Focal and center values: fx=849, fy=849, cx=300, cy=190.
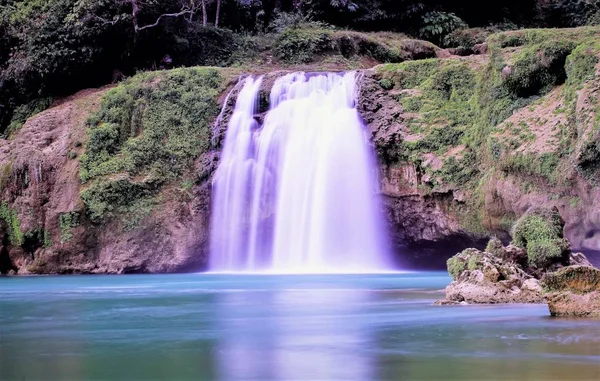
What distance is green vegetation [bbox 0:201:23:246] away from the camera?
26203mm

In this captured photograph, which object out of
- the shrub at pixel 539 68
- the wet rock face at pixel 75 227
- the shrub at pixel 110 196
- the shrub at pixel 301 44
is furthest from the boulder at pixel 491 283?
the shrub at pixel 301 44

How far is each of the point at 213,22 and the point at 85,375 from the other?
34.9 metres

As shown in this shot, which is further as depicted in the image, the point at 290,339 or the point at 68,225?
the point at 68,225

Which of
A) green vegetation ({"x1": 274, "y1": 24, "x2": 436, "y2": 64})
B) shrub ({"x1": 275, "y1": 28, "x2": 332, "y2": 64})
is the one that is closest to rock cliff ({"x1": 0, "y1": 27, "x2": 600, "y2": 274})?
shrub ({"x1": 275, "y1": 28, "x2": 332, "y2": 64})

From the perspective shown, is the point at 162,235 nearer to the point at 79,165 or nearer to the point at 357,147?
the point at 79,165

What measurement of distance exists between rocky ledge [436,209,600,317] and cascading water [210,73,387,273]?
34.5 ft

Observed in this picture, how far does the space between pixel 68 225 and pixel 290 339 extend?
17.8m

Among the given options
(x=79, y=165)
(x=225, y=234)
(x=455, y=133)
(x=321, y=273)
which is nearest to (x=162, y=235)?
(x=225, y=234)

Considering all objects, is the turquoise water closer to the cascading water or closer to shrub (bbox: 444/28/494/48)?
the cascading water

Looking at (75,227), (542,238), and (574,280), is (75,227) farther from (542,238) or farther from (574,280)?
(574,280)

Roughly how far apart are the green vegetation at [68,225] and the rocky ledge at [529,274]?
15478 mm

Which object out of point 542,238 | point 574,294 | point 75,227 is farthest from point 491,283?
point 75,227

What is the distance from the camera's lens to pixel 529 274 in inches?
518

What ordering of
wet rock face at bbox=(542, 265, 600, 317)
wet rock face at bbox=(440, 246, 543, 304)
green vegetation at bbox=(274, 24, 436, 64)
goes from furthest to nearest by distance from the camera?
green vegetation at bbox=(274, 24, 436, 64)
wet rock face at bbox=(440, 246, 543, 304)
wet rock face at bbox=(542, 265, 600, 317)
